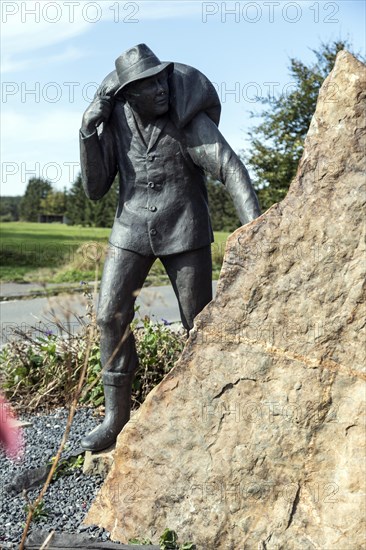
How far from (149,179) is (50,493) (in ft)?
6.47

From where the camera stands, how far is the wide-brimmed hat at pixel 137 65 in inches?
162

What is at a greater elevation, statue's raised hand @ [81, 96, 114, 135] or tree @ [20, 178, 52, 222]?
tree @ [20, 178, 52, 222]

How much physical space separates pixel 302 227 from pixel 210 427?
105cm

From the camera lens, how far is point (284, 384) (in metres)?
3.41

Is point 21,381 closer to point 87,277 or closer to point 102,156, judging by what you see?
point 102,156

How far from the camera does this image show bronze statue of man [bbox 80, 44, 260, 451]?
13.9ft

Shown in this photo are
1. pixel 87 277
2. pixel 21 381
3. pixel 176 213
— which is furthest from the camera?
pixel 87 277

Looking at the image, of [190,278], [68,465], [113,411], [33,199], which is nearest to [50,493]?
[68,465]

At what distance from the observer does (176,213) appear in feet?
14.3

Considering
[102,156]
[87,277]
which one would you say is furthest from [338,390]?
[87,277]

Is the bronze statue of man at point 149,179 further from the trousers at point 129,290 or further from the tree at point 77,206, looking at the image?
the tree at point 77,206

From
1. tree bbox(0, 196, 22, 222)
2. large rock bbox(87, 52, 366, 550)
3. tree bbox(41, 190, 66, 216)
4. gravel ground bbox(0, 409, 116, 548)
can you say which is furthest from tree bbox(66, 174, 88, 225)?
large rock bbox(87, 52, 366, 550)

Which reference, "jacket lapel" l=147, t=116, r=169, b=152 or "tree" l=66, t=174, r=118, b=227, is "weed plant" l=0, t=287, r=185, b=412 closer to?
"jacket lapel" l=147, t=116, r=169, b=152

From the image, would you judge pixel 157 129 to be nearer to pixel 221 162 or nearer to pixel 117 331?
pixel 221 162
